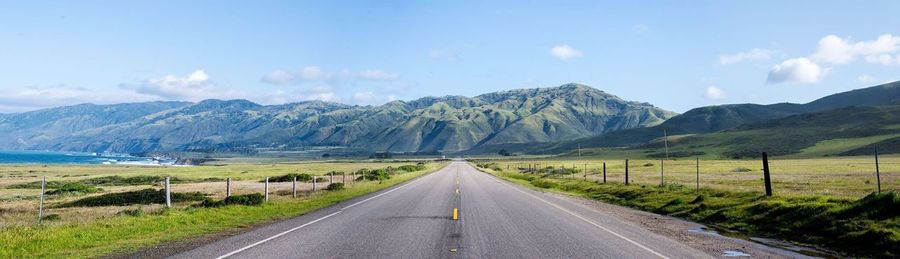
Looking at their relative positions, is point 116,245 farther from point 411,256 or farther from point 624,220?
point 624,220

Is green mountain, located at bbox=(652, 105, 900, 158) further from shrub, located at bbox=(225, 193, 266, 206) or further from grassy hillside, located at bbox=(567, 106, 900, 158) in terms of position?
shrub, located at bbox=(225, 193, 266, 206)

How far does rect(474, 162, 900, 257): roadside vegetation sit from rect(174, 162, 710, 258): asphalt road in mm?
3906

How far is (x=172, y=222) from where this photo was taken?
17.9 metres

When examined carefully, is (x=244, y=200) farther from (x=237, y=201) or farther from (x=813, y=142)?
(x=813, y=142)

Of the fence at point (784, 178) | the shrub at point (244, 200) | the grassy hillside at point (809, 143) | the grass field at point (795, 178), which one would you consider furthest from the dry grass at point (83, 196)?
the grassy hillside at point (809, 143)

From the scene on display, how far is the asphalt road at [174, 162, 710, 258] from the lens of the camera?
1166 centimetres

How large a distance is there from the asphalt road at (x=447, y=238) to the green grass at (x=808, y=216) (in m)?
3.94

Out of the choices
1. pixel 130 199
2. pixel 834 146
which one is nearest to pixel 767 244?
pixel 130 199

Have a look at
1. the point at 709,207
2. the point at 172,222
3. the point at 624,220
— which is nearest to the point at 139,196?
the point at 172,222

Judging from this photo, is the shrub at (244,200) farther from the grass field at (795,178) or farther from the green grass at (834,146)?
the green grass at (834,146)

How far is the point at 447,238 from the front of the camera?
45.1 ft

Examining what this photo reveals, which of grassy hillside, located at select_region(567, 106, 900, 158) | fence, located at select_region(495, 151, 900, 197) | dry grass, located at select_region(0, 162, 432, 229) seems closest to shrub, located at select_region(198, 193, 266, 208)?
dry grass, located at select_region(0, 162, 432, 229)

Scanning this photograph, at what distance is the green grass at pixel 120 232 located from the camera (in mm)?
12758

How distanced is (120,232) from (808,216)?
20.7 m
